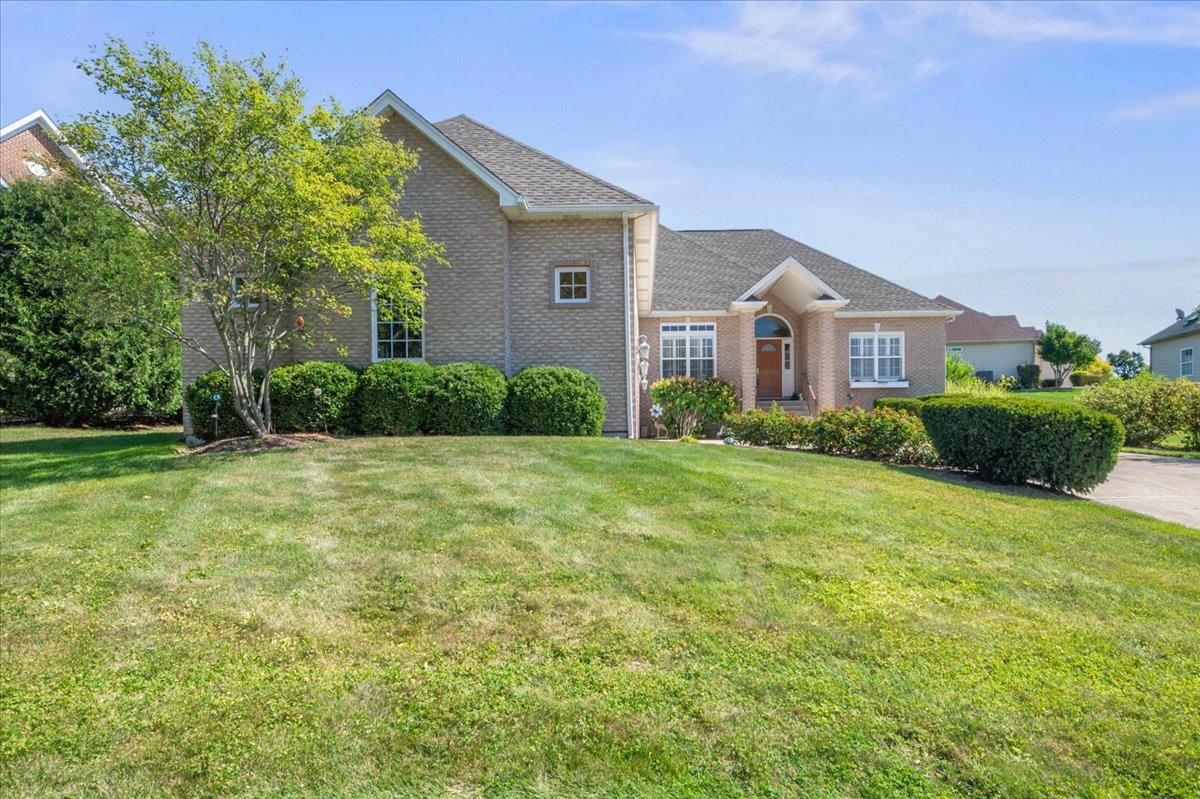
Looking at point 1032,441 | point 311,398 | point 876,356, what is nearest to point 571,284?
point 311,398

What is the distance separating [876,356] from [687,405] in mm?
8475

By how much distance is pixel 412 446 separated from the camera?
10898mm

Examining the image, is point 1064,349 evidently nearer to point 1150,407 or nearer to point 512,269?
point 1150,407

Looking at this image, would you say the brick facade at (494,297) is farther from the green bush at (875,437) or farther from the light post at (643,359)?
the green bush at (875,437)

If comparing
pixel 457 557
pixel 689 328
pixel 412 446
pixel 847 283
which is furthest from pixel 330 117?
pixel 847 283

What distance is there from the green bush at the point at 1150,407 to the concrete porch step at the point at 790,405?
7782 millimetres

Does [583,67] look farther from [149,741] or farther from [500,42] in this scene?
[149,741]

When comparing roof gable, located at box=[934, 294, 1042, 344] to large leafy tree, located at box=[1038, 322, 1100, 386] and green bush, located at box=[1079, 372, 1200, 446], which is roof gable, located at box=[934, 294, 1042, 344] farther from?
green bush, located at box=[1079, 372, 1200, 446]

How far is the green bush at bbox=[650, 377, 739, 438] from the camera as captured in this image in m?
19.0

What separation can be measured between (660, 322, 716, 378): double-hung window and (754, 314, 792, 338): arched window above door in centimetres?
419

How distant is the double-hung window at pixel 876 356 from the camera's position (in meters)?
23.7

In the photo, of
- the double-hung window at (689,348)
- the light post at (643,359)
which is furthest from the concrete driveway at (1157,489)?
the double-hung window at (689,348)

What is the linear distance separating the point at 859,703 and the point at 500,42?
8.82 m

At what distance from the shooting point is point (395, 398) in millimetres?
12953
